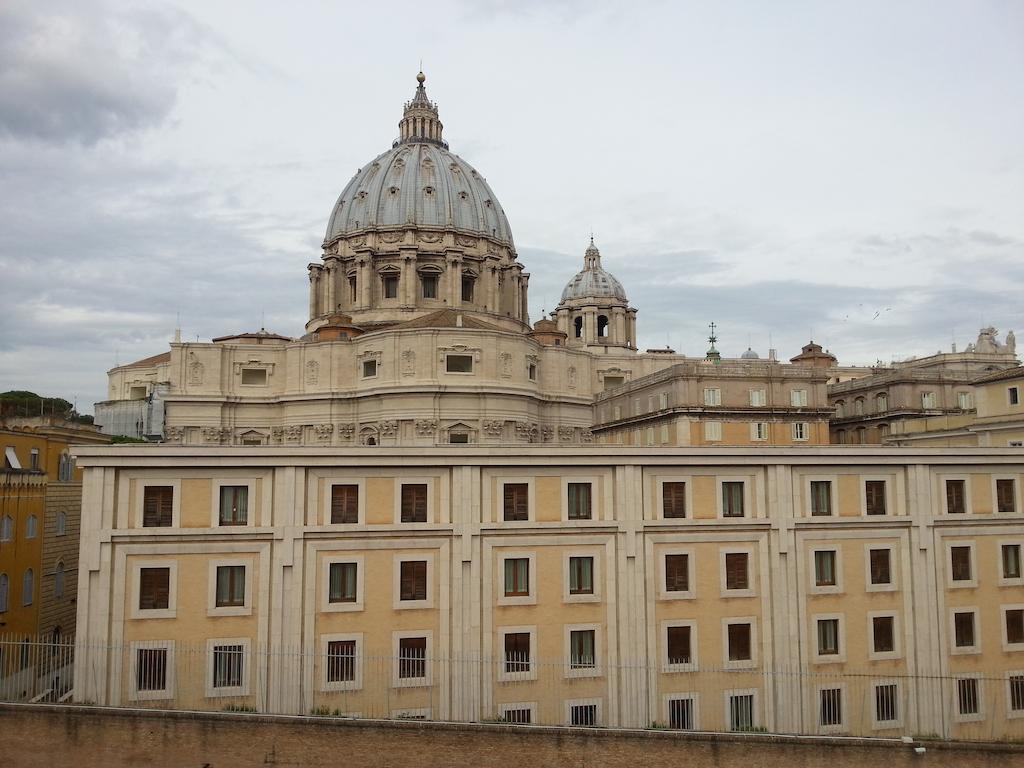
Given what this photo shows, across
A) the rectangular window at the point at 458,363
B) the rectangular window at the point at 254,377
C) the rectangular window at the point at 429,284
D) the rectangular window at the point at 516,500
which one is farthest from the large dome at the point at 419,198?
the rectangular window at the point at 516,500

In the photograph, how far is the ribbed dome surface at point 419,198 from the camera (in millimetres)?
79000

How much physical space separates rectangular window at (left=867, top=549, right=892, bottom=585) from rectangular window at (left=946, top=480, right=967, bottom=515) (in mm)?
2612

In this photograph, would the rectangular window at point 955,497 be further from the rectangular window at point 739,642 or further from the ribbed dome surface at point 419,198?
the ribbed dome surface at point 419,198

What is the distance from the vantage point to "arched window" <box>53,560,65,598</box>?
112ft

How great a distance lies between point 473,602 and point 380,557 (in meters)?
2.81

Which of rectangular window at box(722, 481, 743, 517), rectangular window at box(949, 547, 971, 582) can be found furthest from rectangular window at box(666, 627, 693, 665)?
rectangular window at box(949, 547, 971, 582)

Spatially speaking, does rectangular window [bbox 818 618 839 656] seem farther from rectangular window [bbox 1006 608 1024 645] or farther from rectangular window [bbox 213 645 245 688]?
rectangular window [bbox 213 645 245 688]

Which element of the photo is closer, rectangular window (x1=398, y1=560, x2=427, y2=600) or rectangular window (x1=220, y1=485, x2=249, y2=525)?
rectangular window (x1=220, y1=485, x2=249, y2=525)

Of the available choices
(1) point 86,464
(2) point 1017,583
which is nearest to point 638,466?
(2) point 1017,583

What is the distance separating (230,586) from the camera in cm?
2392

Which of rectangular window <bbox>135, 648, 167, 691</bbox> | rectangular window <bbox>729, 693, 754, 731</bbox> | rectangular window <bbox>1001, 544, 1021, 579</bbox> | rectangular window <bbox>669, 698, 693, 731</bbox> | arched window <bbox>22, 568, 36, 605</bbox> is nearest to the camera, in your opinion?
rectangular window <bbox>135, 648, 167, 691</bbox>

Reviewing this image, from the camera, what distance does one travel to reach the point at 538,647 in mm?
24938

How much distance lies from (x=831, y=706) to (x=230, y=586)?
1698 centimetres

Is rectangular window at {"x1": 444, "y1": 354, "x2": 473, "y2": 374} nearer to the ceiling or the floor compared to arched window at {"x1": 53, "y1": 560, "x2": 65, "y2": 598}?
nearer to the ceiling
